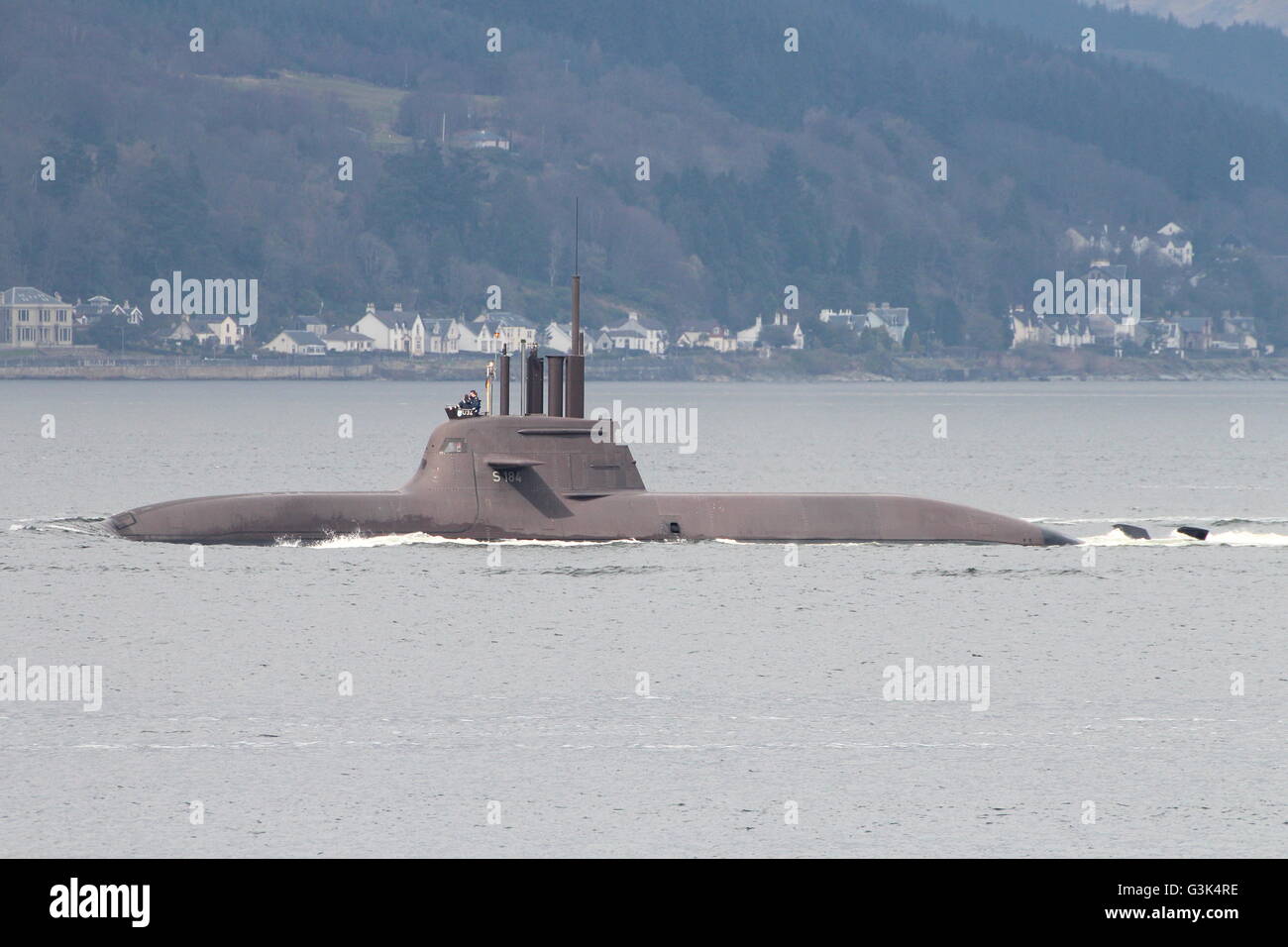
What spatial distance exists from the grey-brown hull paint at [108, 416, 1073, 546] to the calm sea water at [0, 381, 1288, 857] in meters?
1.04

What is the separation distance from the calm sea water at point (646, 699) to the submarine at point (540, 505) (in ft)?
3.41

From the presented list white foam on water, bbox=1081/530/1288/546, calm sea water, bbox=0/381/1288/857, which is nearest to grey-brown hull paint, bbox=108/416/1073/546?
calm sea water, bbox=0/381/1288/857

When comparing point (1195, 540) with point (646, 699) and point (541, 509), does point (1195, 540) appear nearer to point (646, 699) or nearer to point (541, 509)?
point (541, 509)

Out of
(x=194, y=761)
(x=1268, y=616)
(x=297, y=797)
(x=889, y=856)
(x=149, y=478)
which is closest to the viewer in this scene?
(x=889, y=856)

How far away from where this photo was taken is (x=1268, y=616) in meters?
37.5

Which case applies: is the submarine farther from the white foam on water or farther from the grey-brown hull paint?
the white foam on water

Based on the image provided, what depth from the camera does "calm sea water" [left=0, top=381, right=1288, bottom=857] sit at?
2034 cm

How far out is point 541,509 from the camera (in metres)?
39.3
